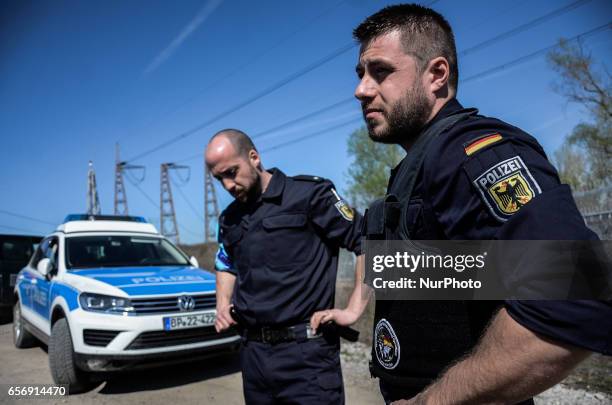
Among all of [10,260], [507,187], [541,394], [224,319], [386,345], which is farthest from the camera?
[10,260]

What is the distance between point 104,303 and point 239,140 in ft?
9.05

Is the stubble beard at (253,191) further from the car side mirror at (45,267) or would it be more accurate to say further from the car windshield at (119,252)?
the car side mirror at (45,267)

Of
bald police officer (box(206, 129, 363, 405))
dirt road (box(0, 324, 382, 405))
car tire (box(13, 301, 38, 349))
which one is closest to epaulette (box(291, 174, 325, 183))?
bald police officer (box(206, 129, 363, 405))

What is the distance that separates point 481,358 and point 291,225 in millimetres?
1760

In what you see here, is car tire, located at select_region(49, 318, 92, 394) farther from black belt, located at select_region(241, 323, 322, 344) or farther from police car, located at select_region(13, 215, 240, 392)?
black belt, located at select_region(241, 323, 322, 344)

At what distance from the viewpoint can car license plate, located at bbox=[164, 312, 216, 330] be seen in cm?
443

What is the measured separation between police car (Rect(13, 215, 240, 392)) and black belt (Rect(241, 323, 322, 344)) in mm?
2418

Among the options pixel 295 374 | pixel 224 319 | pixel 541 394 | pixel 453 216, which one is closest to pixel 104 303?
pixel 224 319

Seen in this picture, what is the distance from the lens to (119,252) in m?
5.73

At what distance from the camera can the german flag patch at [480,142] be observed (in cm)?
91

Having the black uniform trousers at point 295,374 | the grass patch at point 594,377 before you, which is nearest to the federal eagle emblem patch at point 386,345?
the black uniform trousers at point 295,374

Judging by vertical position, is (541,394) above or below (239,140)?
below

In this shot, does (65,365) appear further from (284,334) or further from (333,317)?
(333,317)

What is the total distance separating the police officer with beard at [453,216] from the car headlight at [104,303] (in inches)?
147
